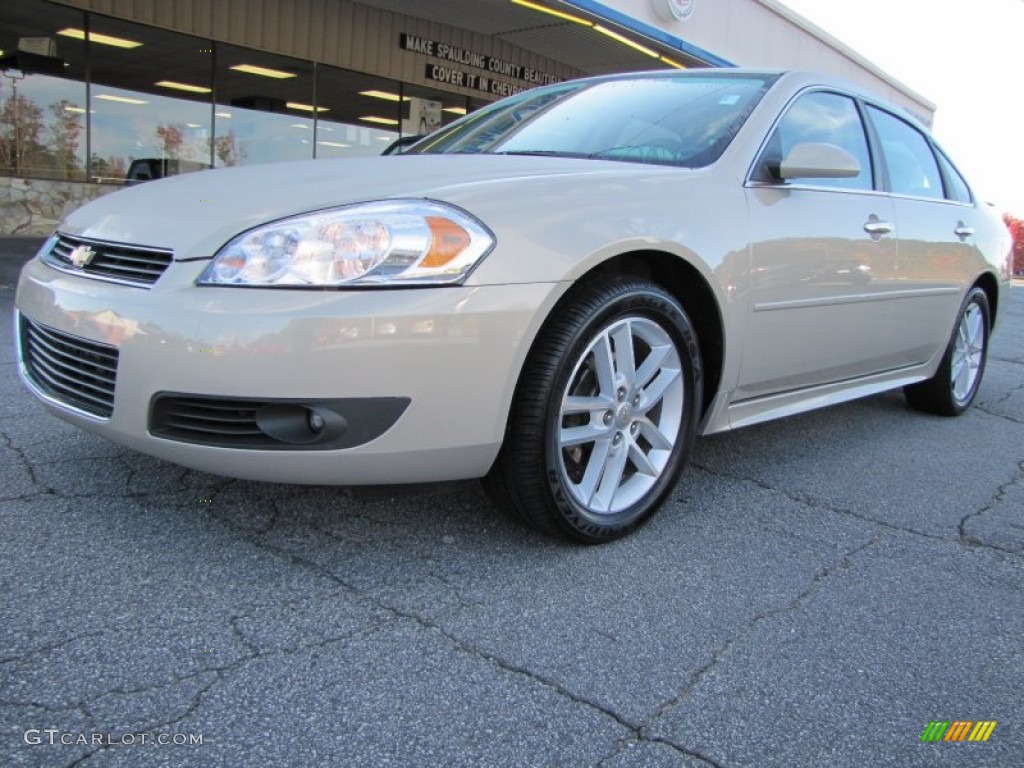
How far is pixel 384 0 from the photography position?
1234 cm

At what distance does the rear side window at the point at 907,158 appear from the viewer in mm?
3828

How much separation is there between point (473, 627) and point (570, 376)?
0.72m

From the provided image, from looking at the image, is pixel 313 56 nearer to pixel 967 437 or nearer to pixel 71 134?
pixel 71 134

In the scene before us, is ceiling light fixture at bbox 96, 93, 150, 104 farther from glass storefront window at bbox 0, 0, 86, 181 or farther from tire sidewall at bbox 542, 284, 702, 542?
tire sidewall at bbox 542, 284, 702, 542

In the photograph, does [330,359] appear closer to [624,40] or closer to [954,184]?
[954,184]

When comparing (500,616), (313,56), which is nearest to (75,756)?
(500,616)

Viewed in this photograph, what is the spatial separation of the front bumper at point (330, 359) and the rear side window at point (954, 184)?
125 inches

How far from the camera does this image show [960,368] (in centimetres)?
461

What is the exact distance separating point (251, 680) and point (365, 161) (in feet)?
5.29

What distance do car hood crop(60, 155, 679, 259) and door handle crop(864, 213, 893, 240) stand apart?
119cm

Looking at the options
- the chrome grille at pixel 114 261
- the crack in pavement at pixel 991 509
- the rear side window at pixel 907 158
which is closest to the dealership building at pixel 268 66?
the rear side window at pixel 907 158

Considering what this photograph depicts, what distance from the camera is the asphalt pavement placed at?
5.19 feet

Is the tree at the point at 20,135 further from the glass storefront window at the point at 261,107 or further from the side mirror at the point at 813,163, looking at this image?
the side mirror at the point at 813,163

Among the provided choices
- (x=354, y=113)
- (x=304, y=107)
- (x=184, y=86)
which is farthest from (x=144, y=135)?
(x=354, y=113)
